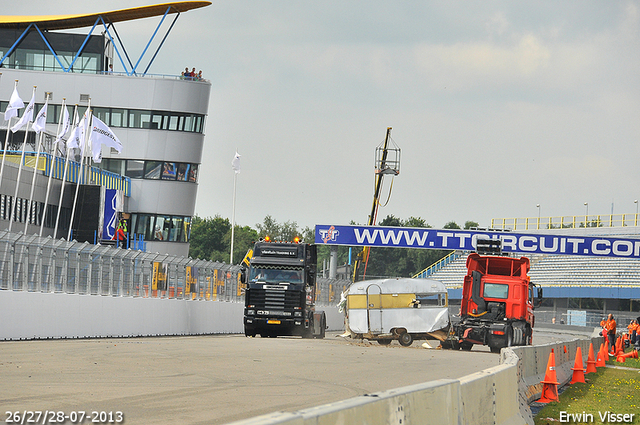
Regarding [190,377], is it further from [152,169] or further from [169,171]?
[169,171]

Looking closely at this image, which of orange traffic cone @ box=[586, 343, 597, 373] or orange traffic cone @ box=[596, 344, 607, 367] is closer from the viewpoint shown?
orange traffic cone @ box=[586, 343, 597, 373]

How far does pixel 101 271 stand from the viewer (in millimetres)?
27859

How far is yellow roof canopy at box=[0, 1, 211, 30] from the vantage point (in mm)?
61188

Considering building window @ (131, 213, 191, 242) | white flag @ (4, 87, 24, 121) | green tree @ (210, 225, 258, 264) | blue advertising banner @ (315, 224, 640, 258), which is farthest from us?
green tree @ (210, 225, 258, 264)

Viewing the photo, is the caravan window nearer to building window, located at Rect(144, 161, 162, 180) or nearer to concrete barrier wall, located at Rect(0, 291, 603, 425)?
concrete barrier wall, located at Rect(0, 291, 603, 425)

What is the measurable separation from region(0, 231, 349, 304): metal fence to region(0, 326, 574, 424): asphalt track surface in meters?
2.09

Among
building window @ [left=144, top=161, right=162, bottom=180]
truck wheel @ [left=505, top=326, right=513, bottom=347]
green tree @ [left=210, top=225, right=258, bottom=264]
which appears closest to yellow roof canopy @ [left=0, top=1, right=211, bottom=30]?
building window @ [left=144, top=161, right=162, bottom=180]

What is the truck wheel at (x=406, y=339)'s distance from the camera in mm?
32000

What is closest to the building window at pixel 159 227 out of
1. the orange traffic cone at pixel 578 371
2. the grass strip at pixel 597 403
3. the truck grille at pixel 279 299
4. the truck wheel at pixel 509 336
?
the truck grille at pixel 279 299

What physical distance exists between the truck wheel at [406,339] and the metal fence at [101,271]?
29.5 ft

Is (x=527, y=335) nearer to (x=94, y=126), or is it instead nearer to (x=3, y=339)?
(x=3, y=339)

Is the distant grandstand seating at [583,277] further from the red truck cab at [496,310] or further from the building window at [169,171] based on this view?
the red truck cab at [496,310]

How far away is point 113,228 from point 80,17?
1633 centimetres

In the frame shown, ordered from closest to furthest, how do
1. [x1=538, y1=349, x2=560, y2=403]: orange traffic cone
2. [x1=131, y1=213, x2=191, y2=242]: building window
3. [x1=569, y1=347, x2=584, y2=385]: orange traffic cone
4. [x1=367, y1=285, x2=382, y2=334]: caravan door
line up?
[x1=538, y1=349, x2=560, y2=403]: orange traffic cone → [x1=569, y1=347, x2=584, y2=385]: orange traffic cone → [x1=367, y1=285, x2=382, y2=334]: caravan door → [x1=131, y1=213, x2=191, y2=242]: building window
